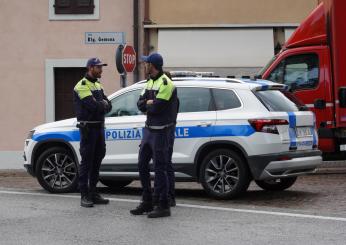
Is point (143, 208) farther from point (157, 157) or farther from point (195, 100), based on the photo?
point (195, 100)

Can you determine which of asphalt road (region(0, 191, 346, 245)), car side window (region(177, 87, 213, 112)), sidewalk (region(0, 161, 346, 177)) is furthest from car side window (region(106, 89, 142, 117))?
sidewalk (region(0, 161, 346, 177))

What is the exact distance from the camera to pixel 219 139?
10703mm

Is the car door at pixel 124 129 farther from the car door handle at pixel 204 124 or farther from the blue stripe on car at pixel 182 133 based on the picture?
the car door handle at pixel 204 124

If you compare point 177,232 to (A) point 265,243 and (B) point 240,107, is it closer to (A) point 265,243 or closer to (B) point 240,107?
(A) point 265,243

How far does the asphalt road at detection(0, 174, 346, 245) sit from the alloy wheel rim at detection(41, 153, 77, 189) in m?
0.23

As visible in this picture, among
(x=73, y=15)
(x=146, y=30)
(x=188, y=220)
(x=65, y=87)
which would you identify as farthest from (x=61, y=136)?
(x=73, y=15)

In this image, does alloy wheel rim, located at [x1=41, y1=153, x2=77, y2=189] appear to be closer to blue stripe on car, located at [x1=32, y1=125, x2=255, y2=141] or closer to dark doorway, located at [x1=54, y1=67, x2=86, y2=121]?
blue stripe on car, located at [x1=32, y1=125, x2=255, y2=141]

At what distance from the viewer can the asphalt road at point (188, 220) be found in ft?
26.0

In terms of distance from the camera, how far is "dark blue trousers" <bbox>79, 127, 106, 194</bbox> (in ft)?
33.5

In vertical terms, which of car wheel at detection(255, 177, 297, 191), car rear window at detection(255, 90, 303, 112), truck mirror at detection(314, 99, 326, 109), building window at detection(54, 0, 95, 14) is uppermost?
building window at detection(54, 0, 95, 14)

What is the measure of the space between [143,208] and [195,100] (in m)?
2.28

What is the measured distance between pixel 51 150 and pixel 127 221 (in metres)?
3.32

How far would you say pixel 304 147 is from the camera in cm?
1095

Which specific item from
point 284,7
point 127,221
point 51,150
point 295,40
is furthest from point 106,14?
point 127,221
